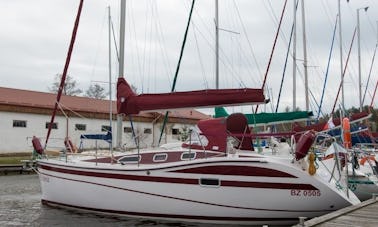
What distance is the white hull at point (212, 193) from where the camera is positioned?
10.3 m

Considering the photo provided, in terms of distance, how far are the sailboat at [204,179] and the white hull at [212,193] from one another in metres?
0.02

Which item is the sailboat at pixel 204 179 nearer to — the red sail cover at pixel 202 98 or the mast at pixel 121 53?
the red sail cover at pixel 202 98

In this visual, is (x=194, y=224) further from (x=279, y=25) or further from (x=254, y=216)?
(x=279, y=25)

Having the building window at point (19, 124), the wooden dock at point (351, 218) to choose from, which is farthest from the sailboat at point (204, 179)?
the building window at point (19, 124)

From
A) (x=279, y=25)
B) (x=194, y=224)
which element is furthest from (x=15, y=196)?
(x=279, y=25)

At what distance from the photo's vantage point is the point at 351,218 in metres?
8.87

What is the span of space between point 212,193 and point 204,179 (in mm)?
372

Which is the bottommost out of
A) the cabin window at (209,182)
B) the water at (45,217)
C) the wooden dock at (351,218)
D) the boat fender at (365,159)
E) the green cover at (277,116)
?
the water at (45,217)

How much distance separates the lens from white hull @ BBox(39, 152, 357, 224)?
1027 cm

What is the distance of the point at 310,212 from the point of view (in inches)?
407

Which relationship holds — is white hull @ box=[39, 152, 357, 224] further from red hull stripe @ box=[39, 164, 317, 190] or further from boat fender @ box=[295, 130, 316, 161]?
boat fender @ box=[295, 130, 316, 161]

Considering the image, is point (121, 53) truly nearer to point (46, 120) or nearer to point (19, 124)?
point (19, 124)

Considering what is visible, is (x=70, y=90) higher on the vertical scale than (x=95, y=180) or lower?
higher

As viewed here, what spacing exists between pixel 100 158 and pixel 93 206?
4.37 feet
